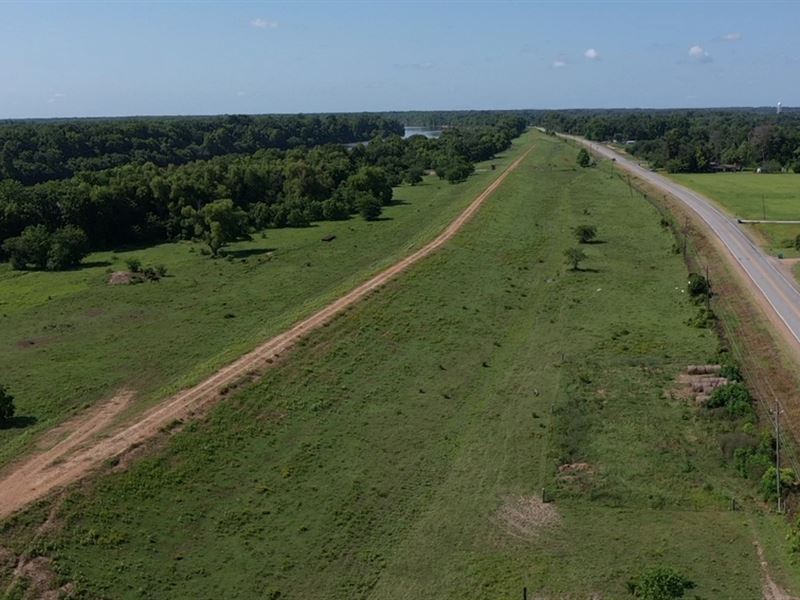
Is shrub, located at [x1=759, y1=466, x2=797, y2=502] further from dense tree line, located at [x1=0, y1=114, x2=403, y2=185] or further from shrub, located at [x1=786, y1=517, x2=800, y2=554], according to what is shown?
dense tree line, located at [x1=0, y1=114, x2=403, y2=185]

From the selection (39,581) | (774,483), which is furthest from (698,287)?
(39,581)

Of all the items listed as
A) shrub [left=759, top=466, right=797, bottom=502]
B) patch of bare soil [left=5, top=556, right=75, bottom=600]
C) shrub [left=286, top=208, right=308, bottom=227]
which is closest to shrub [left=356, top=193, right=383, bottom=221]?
shrub [left=286, top=208, right=308, bottom=227]

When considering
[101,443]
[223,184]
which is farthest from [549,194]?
[101,443]

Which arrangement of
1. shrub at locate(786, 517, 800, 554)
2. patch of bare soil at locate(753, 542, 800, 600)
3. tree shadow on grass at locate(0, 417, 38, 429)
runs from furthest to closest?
tree shadow on grass at locate(0, 417, 38, 429), shrub at locate(786, 517, 800, 554), patch of bare soil at locate(753, 542, 800, 600)

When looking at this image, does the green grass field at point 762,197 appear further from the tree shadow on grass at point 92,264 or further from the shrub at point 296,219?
the tree shadow on grass at point 92,264

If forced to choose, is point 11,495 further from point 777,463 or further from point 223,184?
point 223,184
